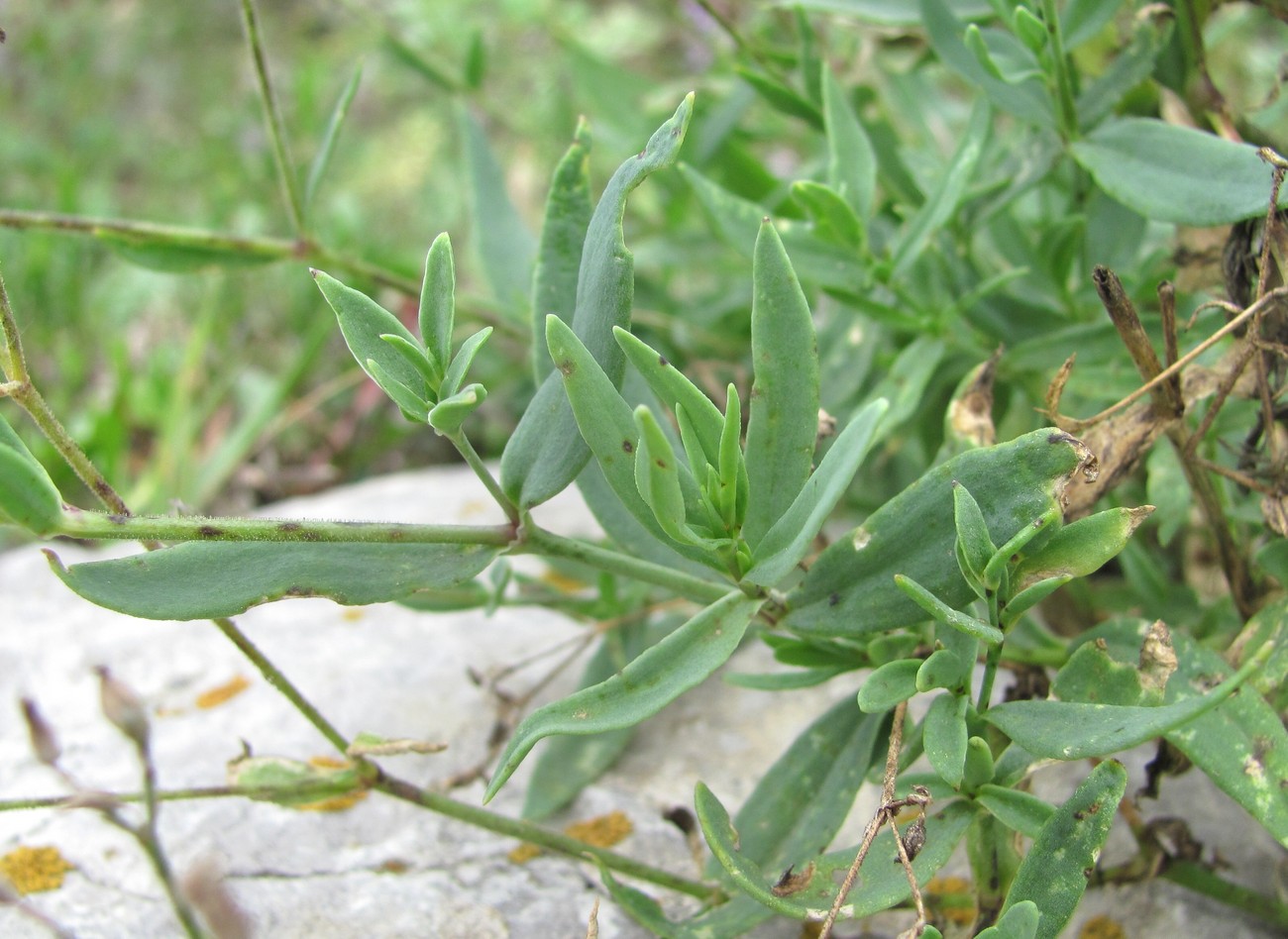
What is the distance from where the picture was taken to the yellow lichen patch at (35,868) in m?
1.20

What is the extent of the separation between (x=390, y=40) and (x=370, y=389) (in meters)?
0.84

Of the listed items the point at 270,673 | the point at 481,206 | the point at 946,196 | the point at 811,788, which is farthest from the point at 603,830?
the point at 481,206

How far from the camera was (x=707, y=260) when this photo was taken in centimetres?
192

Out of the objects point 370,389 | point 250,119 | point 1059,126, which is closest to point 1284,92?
point 1059,126

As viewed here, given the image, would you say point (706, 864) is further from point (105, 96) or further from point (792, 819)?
point (105, 96)

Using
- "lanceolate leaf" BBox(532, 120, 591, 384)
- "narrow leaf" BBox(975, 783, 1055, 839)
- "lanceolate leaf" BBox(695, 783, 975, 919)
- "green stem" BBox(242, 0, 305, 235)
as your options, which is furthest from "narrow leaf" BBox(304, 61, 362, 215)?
"narrow leaf" BBox(975, 783, 1055, 839)

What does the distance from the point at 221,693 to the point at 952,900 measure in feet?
3.23

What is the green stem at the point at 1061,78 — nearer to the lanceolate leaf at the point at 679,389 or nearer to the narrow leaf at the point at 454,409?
the lanceolate leaf at the point at 679,389

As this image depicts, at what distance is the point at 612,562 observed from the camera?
3.06ft

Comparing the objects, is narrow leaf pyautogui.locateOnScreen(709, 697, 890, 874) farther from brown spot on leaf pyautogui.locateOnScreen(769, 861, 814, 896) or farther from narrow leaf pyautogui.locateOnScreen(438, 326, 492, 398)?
narrow leaf pyautogui.locateOnScreen(438, 326, 492, 398)

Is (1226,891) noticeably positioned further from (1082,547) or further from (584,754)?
(584,754)

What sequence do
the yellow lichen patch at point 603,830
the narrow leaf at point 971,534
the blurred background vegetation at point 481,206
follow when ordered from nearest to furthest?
1. the narrow leaf at point 971,534
2. the yellow lichen patch at point 603,830
3. the blurred background vegetation at point 481,206

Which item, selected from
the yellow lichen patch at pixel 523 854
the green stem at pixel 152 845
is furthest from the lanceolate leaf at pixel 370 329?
the yellow lichen patch at pixel 523 854

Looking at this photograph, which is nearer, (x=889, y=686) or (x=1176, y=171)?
(x=889, y=686)
